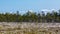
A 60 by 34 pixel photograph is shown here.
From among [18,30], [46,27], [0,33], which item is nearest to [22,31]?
[18,30]

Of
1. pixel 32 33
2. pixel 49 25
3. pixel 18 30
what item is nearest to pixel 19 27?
pixel 18 30

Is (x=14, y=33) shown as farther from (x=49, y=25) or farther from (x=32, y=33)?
(x=49, y=25)

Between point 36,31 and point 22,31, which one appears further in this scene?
point 22,31

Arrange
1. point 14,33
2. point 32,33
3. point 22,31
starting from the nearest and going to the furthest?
point 32,33 < point 14,33 < point 22,31

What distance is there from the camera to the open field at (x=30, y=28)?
4.71 meters

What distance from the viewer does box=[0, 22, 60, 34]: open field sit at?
4.71 metres

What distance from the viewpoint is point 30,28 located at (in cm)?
501

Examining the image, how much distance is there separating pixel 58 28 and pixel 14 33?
5.96ft

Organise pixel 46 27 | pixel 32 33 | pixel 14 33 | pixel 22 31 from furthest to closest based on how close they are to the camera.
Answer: pixel 46 27, pixel 22 31, pixel 14 33, pixel 32 33

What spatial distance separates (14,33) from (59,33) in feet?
4.21

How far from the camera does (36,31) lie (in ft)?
14.8

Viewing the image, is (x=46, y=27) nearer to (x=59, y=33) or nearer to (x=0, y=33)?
(x=59, y=33)

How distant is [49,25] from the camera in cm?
608

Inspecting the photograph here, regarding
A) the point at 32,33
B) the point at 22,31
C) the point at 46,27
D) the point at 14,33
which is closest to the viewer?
the point at 32,33
